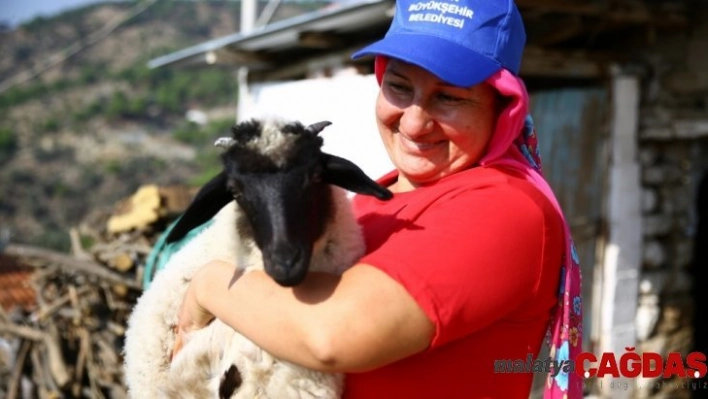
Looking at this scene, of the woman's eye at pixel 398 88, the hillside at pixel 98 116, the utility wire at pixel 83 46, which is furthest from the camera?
the hillside at pixel 98 116

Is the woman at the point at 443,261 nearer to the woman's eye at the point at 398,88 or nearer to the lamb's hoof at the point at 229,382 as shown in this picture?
the woman's eye at the point at 398,88

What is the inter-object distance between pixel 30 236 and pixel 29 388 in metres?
20.8

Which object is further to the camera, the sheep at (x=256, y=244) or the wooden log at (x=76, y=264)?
the wooden log at (x=76, y=264)

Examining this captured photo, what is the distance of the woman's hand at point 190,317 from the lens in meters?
2.08

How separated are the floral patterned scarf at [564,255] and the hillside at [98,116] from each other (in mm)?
20900

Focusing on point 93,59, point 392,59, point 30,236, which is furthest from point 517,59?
point 93,59

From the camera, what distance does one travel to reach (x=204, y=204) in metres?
2.07

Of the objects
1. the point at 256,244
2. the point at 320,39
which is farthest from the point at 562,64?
the point at 256,244

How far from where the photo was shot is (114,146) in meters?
34.4

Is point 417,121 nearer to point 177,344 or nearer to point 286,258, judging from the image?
point 286,258

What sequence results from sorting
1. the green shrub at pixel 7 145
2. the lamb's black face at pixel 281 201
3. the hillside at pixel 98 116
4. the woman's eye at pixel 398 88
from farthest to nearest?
the green shrub at pixel 7 145
the hillside at pixel 98 116
the woman's eye at pixel 398 88
the lamb's black face at pixel 281 201

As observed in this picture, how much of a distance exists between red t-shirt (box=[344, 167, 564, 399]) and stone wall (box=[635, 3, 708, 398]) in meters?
4.37

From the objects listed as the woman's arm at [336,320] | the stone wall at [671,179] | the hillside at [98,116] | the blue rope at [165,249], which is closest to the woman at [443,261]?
the woman's arm at [336,320]

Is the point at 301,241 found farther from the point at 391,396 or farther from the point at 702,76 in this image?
the point at 702,76
